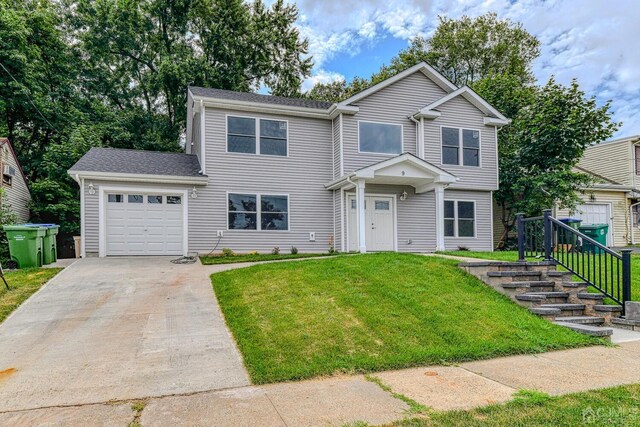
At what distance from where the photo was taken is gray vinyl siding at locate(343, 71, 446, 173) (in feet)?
46.5

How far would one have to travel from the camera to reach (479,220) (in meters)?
15.7

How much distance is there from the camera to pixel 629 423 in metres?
2.89

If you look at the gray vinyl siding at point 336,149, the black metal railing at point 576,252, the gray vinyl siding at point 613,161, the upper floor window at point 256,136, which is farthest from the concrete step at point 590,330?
the gray vinyl siding at point 613,161

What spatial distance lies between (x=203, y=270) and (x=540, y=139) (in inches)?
579

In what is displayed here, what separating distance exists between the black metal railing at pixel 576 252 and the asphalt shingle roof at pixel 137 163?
32.6 ft

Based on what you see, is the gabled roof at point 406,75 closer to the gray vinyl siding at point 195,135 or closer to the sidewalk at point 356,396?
the gray vinyl siding at point 195,135

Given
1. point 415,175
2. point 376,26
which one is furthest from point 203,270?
point 376,26

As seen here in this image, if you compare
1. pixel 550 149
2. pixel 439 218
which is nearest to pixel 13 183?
pixel 439 218

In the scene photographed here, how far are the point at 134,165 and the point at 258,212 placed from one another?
14.2 feet

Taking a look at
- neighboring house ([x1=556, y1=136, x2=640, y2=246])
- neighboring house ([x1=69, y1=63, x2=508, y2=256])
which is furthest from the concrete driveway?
neighboring house ([x1=556, y1=136, x2=640, y2=246])

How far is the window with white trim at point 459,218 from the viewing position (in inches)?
600

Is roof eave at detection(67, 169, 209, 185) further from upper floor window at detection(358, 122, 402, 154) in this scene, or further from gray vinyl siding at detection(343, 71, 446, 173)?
upper floor window at detection(358, 122, 402, 154)

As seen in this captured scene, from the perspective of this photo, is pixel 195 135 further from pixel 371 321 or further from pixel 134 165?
pixel 371 321

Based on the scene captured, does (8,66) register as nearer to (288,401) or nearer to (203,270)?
(203,270)
